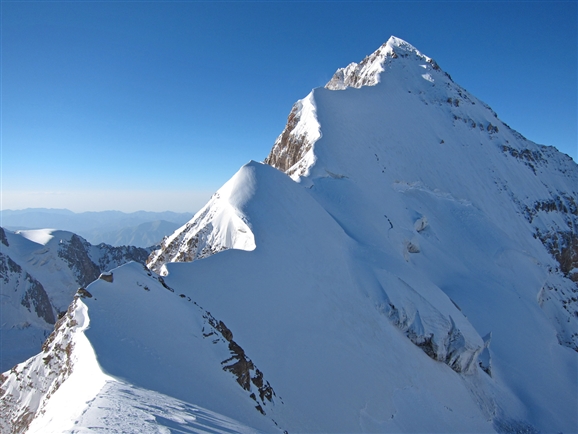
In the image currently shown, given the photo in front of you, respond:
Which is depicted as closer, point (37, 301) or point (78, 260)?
point (37, 301)

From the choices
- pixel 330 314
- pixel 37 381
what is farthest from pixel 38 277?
pixel 330 314

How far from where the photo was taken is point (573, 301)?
39500 millimetres

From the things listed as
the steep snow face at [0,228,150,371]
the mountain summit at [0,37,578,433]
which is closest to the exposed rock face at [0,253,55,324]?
the steep snow face at [0,228,150,371]

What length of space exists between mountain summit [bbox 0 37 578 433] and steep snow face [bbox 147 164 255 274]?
0.38ft

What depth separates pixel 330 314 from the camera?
14.9 meters

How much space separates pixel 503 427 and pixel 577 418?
23.9 ft

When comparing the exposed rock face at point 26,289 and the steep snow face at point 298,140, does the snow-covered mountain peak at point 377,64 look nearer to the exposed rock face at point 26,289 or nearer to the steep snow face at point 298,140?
the steep snow face at point 298,140

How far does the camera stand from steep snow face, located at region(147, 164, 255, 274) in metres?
17.1

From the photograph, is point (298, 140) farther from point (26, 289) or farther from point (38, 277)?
point (38, 277)

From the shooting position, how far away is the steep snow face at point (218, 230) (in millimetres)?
17062

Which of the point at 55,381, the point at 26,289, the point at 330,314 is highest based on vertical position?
the point at 330,314

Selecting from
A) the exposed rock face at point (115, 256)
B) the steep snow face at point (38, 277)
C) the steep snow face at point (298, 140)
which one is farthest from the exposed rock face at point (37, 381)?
the exposed rock face at point (115, 256)

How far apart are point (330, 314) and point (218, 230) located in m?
7.27

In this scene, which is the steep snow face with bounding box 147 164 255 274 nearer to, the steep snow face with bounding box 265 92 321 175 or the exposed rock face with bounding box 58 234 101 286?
the steep snow face with bounding box 265 92 321 175
